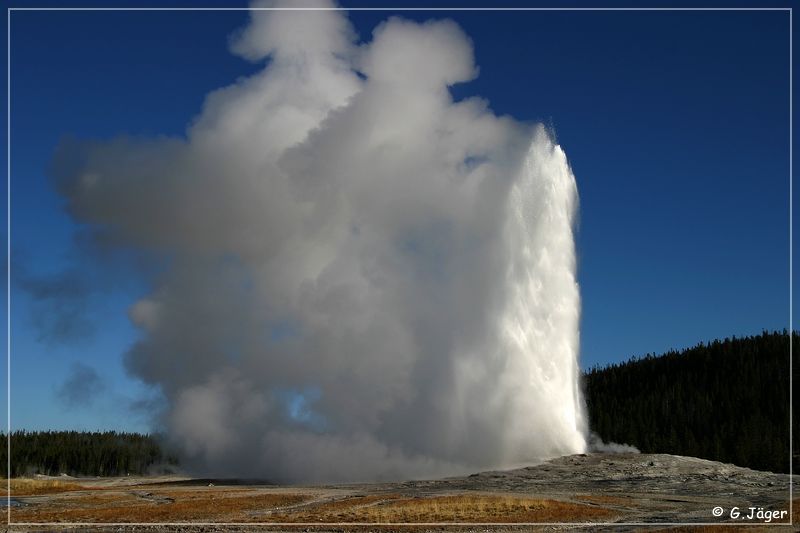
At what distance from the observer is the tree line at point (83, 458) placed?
118m

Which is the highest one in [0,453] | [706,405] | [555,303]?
[555,303]

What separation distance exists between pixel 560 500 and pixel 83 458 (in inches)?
4135

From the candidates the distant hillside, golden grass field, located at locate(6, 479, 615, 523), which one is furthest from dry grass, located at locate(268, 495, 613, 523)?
the distant hillside

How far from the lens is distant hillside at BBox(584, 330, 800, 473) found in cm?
8950

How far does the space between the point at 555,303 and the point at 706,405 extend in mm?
67768

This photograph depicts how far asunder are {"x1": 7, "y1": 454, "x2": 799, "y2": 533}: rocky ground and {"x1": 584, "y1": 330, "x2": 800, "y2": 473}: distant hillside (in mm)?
40331

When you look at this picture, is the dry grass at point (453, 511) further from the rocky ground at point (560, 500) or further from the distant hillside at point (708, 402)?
the distant hillside at point (708, 402)

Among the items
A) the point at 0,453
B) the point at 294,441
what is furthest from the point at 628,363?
the point at 0,453

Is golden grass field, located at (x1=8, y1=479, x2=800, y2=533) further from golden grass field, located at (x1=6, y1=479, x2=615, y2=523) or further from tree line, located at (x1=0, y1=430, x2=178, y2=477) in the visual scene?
tree line, located at (x1=0, y1=430, x2=178, y2=477)

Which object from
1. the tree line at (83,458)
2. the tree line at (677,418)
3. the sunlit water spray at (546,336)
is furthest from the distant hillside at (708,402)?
the tree line at (83,458)

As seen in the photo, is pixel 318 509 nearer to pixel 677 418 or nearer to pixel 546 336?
pixel 546 336

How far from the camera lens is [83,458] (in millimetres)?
122375

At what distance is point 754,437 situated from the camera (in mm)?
89312

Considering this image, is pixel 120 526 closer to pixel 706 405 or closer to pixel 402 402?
pixel 402 402
